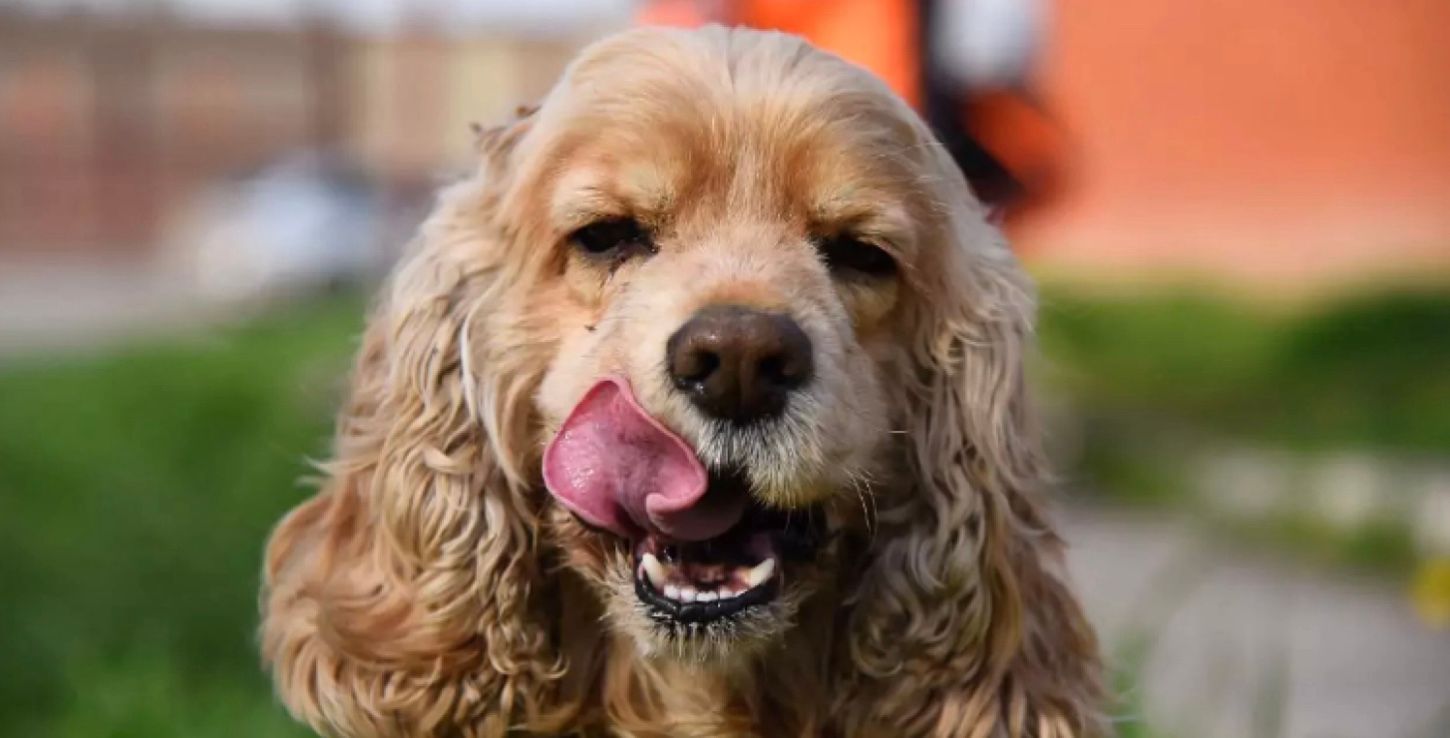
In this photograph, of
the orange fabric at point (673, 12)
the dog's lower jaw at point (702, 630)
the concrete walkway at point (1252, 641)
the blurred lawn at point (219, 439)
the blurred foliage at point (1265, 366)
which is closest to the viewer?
the dog's lower jaw at point (702, 630)

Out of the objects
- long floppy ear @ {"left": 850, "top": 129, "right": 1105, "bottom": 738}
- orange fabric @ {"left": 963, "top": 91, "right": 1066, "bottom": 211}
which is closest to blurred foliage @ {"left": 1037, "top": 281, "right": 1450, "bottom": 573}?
orange fabric @ {"left": 963, "top": 91, "right": 1066, "bottom": 211}

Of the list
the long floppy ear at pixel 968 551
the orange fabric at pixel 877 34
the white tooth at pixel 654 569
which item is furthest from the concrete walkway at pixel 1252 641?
the orange fabric at pixel 877 34

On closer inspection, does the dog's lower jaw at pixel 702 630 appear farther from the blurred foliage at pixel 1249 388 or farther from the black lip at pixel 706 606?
the blurred foliage at pixel 1249 388

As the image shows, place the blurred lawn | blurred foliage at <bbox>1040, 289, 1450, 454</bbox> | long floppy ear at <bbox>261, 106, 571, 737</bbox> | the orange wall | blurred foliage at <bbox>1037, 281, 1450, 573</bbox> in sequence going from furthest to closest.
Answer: the orange wall → blurred foliage at <bbox>1040, 289, 1450, 454</bbox> → blurred foliage at <bbox>1037, 281, 1450, 573</bbox> → the blurred lawn → long floppy ear at <bbox>261, 106, 571, 737</bbox>

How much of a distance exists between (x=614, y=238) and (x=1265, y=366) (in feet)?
21.3

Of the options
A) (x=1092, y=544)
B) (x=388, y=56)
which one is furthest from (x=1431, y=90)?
(x=388, y=56)

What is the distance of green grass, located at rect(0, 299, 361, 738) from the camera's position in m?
4.27

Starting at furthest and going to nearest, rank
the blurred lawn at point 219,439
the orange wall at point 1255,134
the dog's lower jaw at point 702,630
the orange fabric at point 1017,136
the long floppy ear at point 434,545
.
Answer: the orange wall at point 1255,134 < the orange fabric at point 1017,136 < the blurred lawn at point 219,439 < the long floppy ear at point 434,545 < the dog's lower jaw at point 702,630

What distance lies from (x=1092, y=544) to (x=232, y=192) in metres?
21.0

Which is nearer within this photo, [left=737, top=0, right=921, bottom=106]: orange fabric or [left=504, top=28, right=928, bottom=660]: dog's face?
[left=504, top=28, right=928, bottom=660]: dog's face

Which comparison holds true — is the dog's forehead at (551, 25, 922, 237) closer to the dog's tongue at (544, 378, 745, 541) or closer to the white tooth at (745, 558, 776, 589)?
the dog's tongue at (544, 378, 745, 541)

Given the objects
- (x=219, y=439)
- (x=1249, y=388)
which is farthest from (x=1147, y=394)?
(x=219, y=439)

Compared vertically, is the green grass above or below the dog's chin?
below

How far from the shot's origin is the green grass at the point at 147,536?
427 cm
